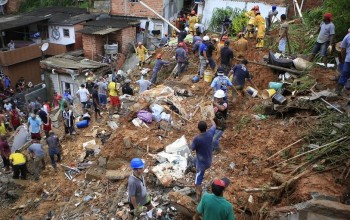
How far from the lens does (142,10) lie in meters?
21.8

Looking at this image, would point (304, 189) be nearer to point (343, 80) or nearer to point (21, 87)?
point (343, 80)

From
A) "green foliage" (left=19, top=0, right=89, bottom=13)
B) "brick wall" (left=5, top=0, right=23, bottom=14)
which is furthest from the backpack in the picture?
"brick wall" (left=5, top=0, right=23, bottom=14)

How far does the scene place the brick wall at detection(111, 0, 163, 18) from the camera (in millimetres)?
21531

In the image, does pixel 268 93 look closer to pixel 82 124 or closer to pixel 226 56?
pixel 226 56

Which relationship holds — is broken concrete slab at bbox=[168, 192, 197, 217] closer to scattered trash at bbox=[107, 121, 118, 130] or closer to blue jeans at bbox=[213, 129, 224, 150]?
blue jeans at bbox=[213, 129, 224, 150]

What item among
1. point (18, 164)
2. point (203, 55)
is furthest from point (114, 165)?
point (203, 55)

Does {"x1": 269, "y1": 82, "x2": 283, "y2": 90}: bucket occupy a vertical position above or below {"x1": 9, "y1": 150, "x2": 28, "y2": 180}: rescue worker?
above

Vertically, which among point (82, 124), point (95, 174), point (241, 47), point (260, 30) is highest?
point (260, 30)

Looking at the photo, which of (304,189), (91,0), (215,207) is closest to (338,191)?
(304,189)

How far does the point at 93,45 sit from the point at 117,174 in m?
12.6

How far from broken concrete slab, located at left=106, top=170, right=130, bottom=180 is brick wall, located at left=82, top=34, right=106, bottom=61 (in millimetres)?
12335

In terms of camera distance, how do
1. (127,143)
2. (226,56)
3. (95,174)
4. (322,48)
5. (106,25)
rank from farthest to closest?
(106,25) → (226,56) → (322,48) → (127,143) → (95,174)

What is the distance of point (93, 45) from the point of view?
19.0 meters

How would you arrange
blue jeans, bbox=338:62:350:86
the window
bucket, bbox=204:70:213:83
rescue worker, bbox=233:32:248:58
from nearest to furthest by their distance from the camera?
blue jeans, bbox=338:62:350:86
bucket, bbox=204:70:213:83
rescue worker, bbox=233:32:248:58
the window
